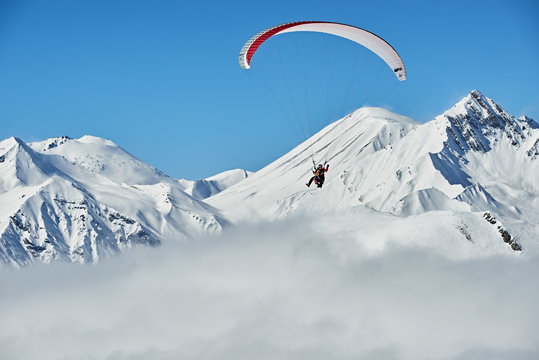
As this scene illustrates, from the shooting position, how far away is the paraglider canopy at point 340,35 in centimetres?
7756

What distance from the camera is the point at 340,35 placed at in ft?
274

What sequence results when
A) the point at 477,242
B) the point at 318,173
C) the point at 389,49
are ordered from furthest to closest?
the point at 477,242 → the point at 389,49 → the point at 318,173

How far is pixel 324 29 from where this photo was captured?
81.2 meters

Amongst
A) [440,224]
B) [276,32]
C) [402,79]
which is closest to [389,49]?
[402,79]

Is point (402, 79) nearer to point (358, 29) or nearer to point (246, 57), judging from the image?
point (358, 29)

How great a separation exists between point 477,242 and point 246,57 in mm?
138069

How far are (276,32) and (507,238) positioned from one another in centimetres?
14403

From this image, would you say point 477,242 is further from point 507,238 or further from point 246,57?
point 246,57

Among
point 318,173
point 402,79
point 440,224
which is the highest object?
point 440,224

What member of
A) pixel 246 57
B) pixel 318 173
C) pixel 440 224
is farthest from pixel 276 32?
pixel 440 224

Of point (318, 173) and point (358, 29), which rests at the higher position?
point (358, 29)

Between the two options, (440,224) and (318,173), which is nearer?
(318,173)

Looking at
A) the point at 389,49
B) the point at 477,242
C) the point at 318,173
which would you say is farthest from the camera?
the point at 477,242

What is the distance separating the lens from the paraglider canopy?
3054 inches
